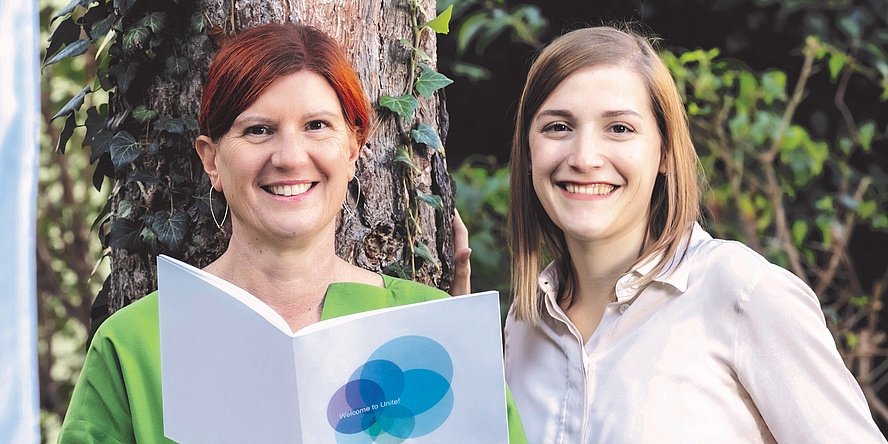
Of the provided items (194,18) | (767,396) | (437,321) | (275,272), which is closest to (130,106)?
(194,18)

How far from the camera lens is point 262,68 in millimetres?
1468

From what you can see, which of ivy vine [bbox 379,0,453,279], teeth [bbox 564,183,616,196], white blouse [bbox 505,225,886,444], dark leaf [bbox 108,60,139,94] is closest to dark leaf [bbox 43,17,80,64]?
dark leaf [bbox 108,60,139,94]

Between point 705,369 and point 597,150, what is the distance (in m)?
0.52

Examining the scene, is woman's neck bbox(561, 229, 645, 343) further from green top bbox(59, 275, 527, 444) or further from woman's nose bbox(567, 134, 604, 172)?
green top bbox(59, 275, 527, 444)

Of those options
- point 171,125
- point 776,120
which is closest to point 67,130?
point 171,125

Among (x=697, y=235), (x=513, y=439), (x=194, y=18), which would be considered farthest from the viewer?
(x=697, y=235)

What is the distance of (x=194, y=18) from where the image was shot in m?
1.76

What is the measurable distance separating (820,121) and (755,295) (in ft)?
8.77

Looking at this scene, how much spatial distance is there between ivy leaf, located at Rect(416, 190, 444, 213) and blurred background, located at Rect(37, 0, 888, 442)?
1557mm

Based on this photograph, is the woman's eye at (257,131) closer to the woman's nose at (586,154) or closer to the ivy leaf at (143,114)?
the ivy leaf at (143,114)

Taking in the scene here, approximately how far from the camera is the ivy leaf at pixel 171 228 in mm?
1802

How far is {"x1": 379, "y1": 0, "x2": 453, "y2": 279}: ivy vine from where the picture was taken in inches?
76.5

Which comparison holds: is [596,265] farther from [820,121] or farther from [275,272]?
[820,121]

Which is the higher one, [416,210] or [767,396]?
[416,210]
